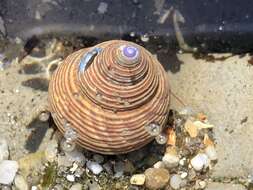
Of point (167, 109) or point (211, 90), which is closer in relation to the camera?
point (167, 109)

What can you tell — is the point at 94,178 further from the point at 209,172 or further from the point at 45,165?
the point at 209,172

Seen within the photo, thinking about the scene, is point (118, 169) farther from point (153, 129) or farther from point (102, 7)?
point (102, 7)

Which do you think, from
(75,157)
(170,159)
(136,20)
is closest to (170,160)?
(170,159)

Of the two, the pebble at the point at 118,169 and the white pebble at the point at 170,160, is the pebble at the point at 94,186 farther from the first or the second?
the white pebble at the point at 170,160

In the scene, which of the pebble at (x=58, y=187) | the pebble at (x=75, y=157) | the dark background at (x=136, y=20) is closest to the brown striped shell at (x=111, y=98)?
the pebble at (x=75, y=157)

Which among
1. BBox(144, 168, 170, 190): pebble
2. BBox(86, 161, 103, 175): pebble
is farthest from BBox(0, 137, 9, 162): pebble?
BBox(144, 168, 170, 190): pebble

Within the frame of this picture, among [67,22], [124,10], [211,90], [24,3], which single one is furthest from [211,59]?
[24,3]
